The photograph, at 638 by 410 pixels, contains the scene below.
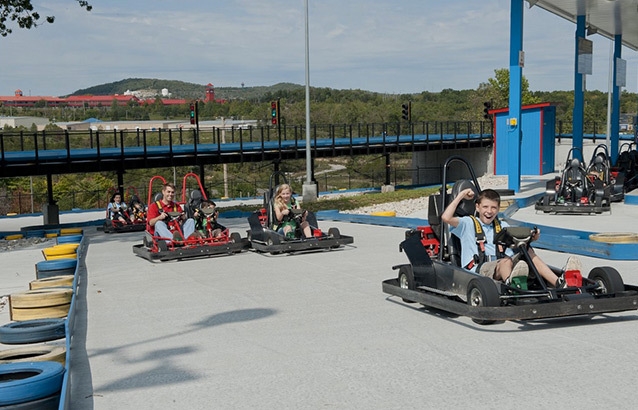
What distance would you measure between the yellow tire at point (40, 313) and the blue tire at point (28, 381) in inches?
131

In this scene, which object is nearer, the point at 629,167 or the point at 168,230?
the point at 168,230

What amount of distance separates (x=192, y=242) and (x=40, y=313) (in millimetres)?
A: 4634

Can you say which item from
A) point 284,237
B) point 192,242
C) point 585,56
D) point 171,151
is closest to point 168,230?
point 192,242

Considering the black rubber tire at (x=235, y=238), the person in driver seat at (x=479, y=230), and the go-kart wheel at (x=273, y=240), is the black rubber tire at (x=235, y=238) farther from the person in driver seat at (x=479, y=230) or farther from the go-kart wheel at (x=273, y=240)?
the person in driver seat at (x=479, y=230)

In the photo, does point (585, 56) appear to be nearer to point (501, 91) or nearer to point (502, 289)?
point (502, 289)

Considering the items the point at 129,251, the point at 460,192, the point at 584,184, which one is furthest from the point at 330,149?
the point at 460,192

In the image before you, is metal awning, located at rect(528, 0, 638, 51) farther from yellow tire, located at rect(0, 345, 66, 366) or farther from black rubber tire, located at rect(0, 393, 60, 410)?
black rubber tire, located at rect(0, 393, 60, 410)

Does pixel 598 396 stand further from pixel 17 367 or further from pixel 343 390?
pixel 17 367

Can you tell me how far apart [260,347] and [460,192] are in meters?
2.74

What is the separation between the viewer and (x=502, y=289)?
271 inches

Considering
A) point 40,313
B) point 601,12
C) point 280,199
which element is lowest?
point 40,313

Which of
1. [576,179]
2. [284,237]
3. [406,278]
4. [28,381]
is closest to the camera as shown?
[28,381]

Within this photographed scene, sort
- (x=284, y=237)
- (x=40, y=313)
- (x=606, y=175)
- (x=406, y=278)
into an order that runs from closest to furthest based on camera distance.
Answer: (x=406, y=278) < (x=40, y=313) < (x=284, y=237) < (x=606, y=175)

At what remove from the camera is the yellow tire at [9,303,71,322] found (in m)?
8.56
